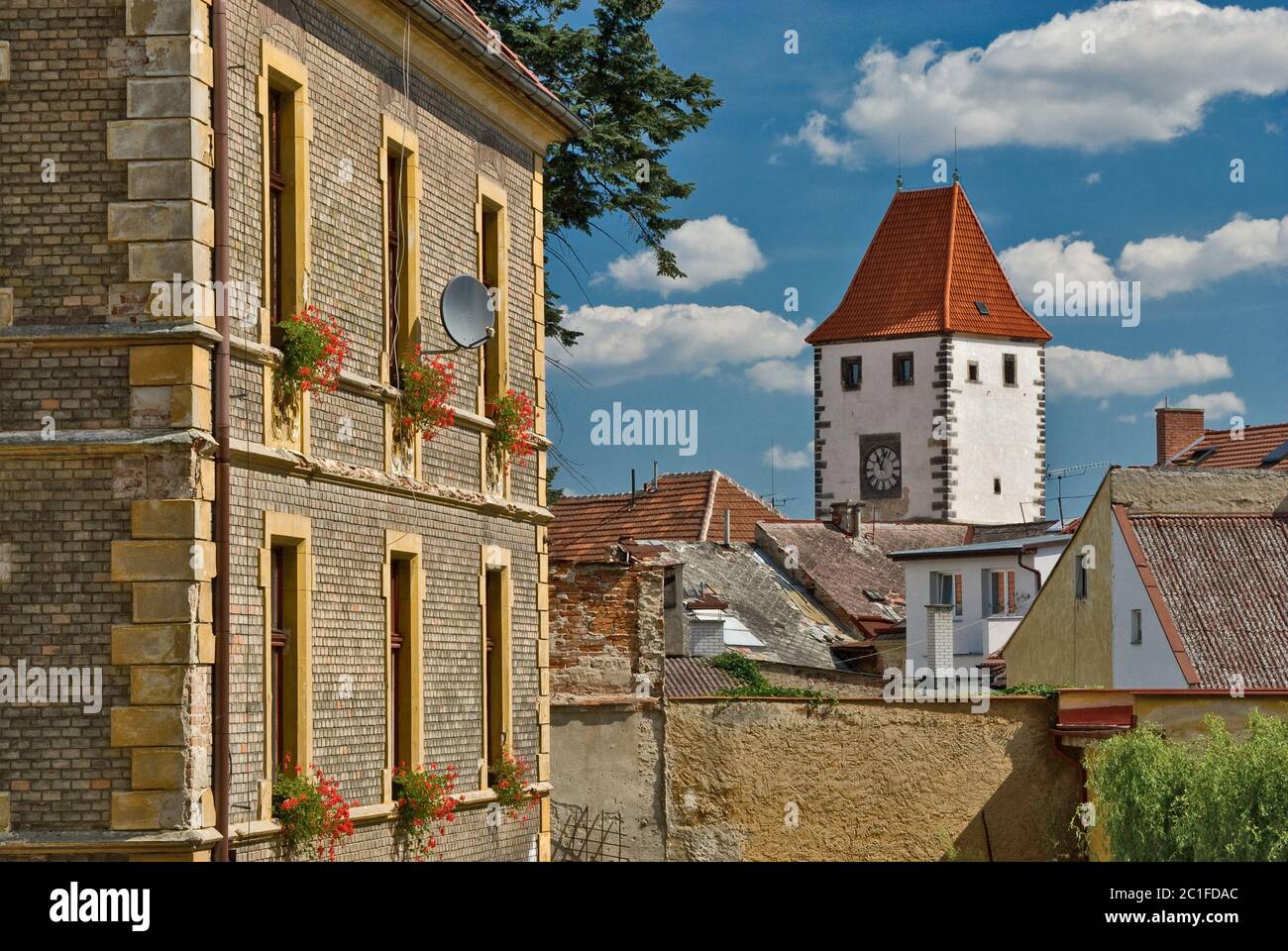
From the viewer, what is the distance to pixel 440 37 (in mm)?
19562

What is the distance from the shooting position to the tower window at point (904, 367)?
107m

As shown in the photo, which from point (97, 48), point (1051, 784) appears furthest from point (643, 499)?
point (97, 48)

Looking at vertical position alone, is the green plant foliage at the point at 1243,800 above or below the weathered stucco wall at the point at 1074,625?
below

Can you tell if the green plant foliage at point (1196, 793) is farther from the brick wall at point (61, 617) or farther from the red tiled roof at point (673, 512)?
the red tiled roof at point (673, 512)

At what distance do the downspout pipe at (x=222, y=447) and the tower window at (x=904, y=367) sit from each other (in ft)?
304

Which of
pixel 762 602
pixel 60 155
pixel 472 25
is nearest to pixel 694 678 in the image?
pixel 762 602

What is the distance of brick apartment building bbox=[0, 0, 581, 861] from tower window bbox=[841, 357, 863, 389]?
296ft

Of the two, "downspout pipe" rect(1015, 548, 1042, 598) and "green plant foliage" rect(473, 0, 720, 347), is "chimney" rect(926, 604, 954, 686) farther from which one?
"green plant foliage" rect(473, 0, 720, 347)

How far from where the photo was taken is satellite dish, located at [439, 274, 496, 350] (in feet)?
63.3

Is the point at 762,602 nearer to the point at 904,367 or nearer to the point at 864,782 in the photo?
the point at 864,782

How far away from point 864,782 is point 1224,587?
13082mm

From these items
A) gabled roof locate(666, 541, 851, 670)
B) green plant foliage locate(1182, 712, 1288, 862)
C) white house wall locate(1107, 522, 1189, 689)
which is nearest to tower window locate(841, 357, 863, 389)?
gabled roof locate(666, 541, 851, 670)

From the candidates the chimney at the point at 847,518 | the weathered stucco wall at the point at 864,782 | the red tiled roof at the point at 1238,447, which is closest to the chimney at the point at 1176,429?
the red tiled roof at the point at 1238,447

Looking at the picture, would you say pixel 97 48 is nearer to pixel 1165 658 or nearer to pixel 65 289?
pixel 65 289
